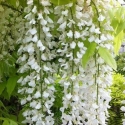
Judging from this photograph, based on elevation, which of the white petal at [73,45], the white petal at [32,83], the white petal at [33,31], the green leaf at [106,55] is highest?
the white petal at [33,31]

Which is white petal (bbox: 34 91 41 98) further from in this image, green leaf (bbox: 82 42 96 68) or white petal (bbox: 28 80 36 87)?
green leaf (bbox: 82 42 96 68)

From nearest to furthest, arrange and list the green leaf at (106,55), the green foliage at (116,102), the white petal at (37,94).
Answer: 1. the green leaf at (106,55)
2. the white petal at (37,94)
3. the green foliage at (116,102)

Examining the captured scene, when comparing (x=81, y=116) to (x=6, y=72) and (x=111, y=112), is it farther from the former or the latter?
(x=111, y=112)

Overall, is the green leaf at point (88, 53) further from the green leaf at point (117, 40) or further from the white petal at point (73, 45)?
the green leaf at point (117, 40)

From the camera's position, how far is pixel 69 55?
1.01 metres

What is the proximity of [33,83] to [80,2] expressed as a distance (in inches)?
11.1

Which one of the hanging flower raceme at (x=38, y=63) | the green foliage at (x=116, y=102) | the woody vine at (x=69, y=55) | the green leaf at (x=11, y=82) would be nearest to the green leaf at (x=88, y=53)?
the woody vine at (x=69, y=55)

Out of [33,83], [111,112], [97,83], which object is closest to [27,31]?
[33,83]

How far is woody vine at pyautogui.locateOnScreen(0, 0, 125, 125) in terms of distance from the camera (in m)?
1.00

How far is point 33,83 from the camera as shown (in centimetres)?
107

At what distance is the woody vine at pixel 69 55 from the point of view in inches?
39.2

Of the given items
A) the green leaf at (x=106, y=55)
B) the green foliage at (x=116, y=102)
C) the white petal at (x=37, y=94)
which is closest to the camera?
the green leaf at (x=106, y=55)

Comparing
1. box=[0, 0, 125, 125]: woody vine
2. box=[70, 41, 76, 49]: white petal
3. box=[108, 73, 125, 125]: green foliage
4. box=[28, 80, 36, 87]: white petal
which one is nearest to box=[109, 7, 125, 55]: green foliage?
box=[0, 0, 125, 125]: woody vine

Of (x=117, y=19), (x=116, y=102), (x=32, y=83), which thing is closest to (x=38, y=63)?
(x=32, y=83)
